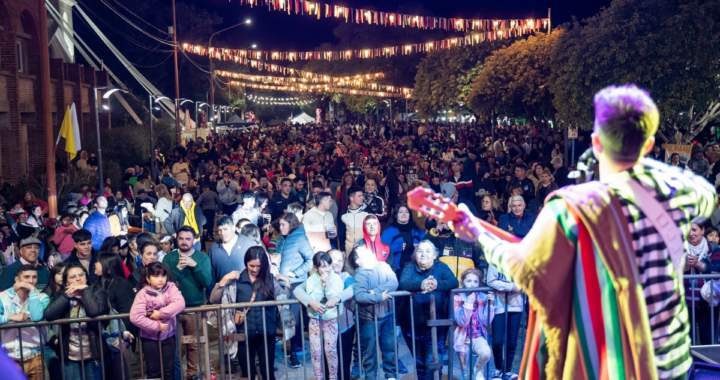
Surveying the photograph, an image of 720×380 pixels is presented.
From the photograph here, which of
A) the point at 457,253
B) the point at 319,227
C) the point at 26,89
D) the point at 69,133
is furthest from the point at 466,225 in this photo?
the point at 26,89

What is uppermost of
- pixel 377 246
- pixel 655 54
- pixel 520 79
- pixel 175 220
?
pixel 520 79

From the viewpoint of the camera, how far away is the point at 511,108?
3488cm

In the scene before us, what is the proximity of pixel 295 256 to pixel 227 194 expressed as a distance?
695 centimetres

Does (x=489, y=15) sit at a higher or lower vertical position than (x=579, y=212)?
higher

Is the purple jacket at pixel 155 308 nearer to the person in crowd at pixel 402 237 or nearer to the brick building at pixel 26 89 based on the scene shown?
the person in crowd at pixel 402 237

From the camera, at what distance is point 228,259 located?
8438 mm

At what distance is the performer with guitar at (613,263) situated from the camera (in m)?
2.85

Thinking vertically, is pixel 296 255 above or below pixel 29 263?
below

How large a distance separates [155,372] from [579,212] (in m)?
5.08

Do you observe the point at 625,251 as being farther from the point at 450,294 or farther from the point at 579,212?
the point at 450,294

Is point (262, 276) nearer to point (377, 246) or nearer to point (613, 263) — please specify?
point (377, 246)

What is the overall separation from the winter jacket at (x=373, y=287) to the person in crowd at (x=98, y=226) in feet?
15.1

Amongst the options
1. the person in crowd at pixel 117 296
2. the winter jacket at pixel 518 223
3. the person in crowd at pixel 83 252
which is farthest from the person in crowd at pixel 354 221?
the person in crowd at pixel 117 296

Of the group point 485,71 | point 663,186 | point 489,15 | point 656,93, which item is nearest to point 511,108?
point 485,71
